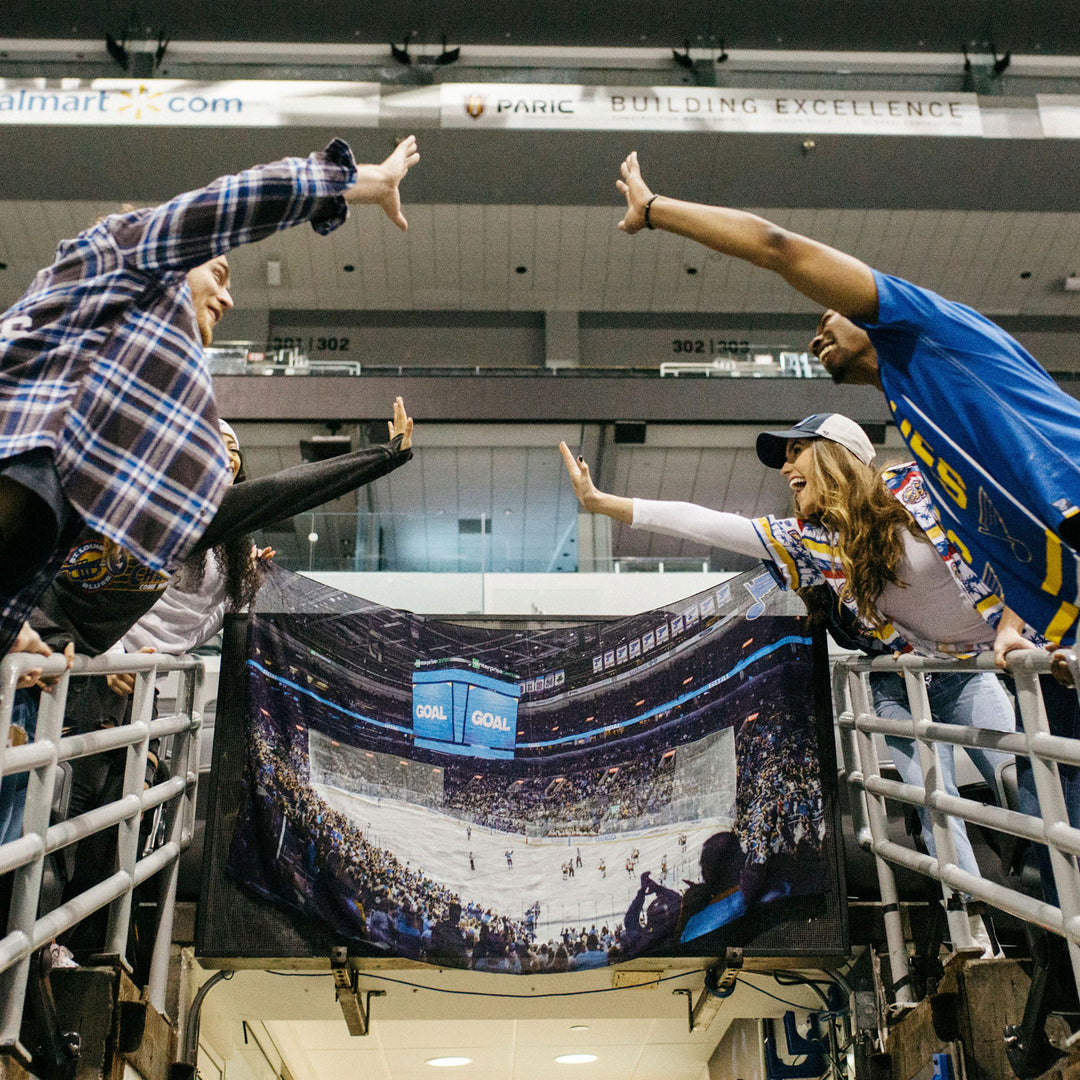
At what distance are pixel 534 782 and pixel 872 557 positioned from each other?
4.15 ft

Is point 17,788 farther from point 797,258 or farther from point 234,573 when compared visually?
point 797,258

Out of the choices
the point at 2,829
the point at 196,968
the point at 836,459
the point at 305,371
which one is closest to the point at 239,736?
the point at 196,968

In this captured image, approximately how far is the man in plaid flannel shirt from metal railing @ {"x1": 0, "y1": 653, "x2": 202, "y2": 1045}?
544 millimetres

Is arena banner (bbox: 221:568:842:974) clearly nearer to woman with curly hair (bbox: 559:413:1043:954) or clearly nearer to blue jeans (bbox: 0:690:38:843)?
woman with curly hair (bbox: 559:413:1043:954)

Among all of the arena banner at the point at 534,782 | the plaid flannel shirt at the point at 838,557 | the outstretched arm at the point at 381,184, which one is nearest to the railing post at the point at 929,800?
the plaid flannel shirt at the point at 838,557

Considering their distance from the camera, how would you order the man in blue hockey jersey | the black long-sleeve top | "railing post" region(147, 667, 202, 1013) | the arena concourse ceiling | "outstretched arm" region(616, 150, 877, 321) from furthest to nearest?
the arena concourse ceiling
"railing post" region(147, 667, 202, 1013)
the black long-sleeve top
"outstretched arm" region(616, 150, 877, 321)
the man in blue hockey jersey

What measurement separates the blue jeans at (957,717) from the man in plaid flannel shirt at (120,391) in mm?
2104

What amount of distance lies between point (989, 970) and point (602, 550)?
8.20 metres

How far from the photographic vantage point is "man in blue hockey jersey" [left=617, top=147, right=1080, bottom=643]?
58.5 inches

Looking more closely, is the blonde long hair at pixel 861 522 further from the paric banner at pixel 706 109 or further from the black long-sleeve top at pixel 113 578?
the paric banner at pixel 706 109

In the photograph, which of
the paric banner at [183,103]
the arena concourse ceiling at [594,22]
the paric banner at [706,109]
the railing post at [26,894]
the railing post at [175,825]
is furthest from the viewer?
the arena concourse ceiling at [594,22]

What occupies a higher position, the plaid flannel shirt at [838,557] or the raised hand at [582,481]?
the raised hand at [582,481]

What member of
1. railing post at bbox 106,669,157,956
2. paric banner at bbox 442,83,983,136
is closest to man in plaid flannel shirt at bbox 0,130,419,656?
railing post at bbox 106,669,157,956

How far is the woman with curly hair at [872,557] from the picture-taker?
2.75 m
